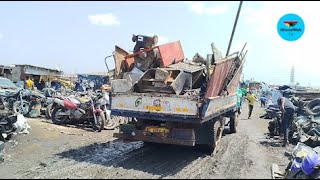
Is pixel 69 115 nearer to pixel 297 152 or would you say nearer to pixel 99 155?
pixel 99 155

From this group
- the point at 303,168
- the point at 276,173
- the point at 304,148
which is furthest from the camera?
the point at 304,148

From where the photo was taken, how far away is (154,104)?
798 cm

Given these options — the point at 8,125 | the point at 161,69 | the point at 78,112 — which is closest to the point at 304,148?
the point at 161,69

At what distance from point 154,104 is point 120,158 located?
4.93ft

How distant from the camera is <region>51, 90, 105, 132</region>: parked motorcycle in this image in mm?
12461

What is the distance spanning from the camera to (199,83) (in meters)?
8.75

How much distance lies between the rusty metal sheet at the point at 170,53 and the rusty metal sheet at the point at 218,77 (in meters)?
1.39

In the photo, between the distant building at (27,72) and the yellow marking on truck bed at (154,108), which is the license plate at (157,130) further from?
the distant building at (27,72)

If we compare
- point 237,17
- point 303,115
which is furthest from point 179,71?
point 303,115

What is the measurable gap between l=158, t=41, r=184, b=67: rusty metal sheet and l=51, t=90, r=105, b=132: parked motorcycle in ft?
13.0

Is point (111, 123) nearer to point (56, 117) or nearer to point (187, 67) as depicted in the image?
point (56, 117)

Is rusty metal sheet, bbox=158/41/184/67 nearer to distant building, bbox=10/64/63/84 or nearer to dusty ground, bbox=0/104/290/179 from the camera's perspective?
dusty ground, bbox=0/104/290/179

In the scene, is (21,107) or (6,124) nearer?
(6,124)

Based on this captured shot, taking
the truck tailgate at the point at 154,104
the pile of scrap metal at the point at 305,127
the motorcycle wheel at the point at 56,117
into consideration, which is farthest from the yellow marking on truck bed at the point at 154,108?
the motorcycle wheel at the point at 56,117
